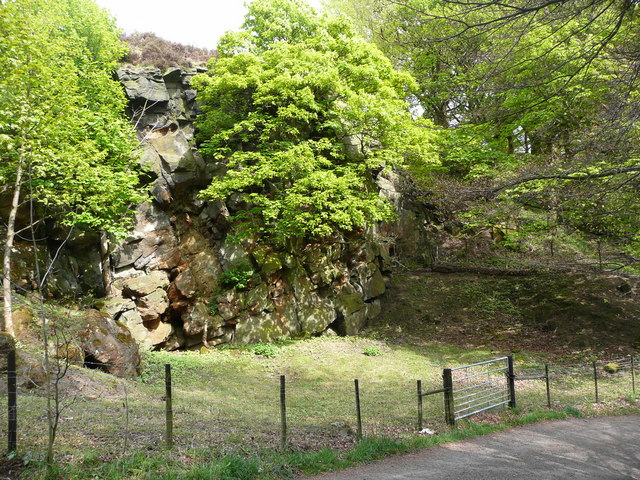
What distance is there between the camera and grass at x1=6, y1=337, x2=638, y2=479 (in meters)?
5.80

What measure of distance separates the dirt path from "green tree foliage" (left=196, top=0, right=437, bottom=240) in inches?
360

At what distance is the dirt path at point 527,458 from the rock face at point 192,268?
10.5 m

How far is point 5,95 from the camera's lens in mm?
9656

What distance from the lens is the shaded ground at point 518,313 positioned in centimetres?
1739

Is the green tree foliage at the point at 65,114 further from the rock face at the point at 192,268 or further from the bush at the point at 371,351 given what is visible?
the bush at the point at 371,351

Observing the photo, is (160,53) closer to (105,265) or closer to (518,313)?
(105,265)

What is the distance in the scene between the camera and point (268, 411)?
31.4ft

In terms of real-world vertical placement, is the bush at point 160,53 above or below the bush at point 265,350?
above

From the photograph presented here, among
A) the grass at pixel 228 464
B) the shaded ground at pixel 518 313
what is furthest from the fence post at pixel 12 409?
the shaded ground at pixel 518 313

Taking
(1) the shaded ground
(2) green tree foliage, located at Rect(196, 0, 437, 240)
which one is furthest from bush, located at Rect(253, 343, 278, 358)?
(1) the shaded ground

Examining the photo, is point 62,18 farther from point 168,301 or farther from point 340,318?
point 340,318

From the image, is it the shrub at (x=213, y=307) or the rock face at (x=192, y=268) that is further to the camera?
the shrub at (x=213, y=307)

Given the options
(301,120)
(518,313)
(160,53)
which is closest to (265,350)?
(301,120)

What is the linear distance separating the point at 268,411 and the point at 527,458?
530 cm
